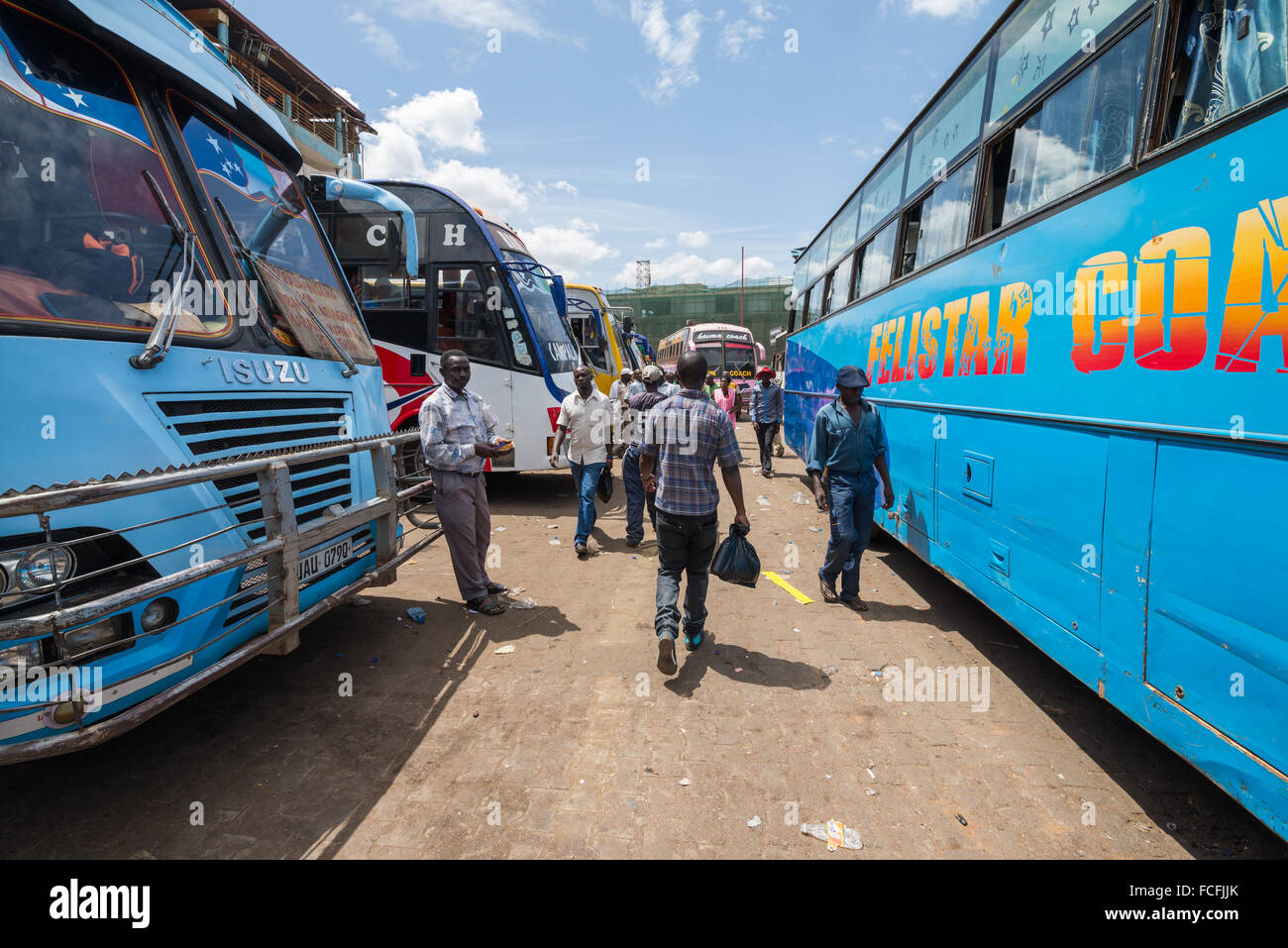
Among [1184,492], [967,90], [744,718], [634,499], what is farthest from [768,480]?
[1184,492]

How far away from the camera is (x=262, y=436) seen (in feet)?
10.3

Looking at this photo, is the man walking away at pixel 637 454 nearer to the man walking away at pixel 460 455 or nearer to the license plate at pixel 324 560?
the man walking away at pixel 460 455

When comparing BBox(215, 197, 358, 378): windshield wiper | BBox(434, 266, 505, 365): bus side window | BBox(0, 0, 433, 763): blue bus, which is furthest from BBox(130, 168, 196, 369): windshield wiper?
BBox(434, 266, 505, 365): bus side window

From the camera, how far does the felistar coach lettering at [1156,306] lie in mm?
2035

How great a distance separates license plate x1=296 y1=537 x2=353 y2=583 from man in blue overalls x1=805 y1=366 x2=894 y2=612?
10.5ft

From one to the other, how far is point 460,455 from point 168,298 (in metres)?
1.79

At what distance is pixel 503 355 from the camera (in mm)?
8164

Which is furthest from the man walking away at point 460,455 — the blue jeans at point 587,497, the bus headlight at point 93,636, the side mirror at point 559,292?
the side mirror at point 559,292

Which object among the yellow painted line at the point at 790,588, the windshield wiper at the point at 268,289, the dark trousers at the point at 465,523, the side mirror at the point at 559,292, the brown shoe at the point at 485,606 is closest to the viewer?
the windshield wiper at the point at 268,289

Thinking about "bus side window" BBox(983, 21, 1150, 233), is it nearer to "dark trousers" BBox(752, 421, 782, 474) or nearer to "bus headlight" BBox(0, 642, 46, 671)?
"bus headlight" BBox(0, 642, 46, 671)

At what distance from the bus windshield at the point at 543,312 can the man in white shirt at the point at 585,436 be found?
6.39 ft

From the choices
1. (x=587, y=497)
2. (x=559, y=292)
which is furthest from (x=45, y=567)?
(x=559, y=292)
